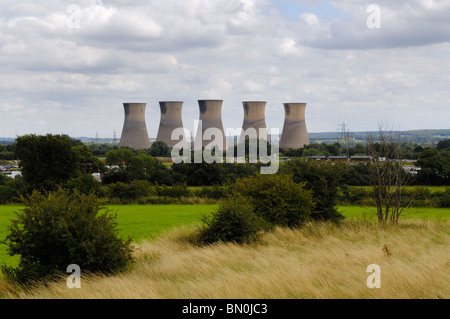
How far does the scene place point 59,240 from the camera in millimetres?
5797

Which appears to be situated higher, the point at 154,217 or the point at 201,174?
Answer: the point at 201,174

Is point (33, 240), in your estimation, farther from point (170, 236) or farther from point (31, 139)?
point (31, 139)

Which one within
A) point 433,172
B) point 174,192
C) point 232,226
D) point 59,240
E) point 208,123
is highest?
point 208,123

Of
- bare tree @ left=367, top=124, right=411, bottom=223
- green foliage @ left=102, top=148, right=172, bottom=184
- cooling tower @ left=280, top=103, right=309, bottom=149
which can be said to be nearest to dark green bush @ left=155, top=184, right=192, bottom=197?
green foliage @ left=102, top=148, right=172, bottom=184

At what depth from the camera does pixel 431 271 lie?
5.20 meters

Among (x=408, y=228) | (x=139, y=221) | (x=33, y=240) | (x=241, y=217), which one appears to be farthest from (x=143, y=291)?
(x=139, y=221)

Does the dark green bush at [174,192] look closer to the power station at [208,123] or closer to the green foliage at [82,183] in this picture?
the green foliage at [82,183]

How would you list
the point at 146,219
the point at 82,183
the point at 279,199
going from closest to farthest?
the point at 279,199, the point at 146,219, the point at 82,183

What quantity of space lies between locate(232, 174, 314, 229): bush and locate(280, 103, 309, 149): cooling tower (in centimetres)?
3333

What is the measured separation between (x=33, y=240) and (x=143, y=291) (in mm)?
1677

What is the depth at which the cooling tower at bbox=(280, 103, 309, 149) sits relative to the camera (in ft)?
143

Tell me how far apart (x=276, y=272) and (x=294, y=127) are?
3992 centimetres

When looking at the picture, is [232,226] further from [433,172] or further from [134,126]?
[134,126]

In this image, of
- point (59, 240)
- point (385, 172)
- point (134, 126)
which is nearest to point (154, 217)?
point (385, 172)
